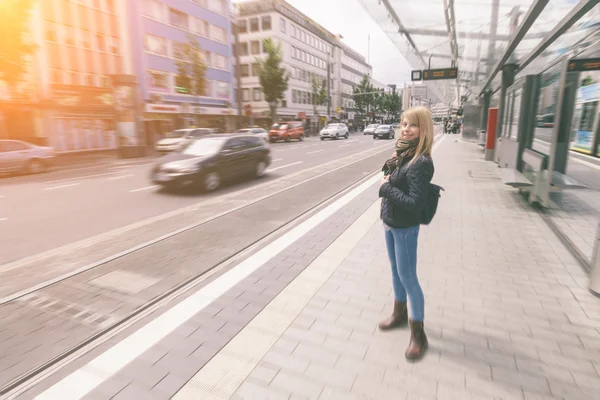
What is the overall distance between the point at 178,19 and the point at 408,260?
3560 cm

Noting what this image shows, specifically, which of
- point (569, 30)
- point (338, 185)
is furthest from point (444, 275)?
point (338, 185)

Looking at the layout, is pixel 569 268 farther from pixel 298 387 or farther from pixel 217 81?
pixel 217 81

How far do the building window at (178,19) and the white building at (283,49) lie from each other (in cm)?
1304

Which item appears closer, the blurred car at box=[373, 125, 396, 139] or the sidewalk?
the sidewalk

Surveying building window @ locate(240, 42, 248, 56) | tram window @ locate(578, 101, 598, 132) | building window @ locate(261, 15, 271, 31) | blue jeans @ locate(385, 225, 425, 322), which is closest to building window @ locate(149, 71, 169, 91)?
building window @ locate(240, 42, 248, 56)

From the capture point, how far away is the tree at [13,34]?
13.4 m

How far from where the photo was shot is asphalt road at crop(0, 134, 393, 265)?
5750 millimetres

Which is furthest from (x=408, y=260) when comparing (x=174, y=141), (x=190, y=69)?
(x=190, y=69)

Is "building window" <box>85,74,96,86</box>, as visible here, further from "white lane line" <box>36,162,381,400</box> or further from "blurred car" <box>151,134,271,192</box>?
"white lane line" <box>36,162,381,400</box>

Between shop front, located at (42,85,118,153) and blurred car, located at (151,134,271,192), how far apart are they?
46.8 feet

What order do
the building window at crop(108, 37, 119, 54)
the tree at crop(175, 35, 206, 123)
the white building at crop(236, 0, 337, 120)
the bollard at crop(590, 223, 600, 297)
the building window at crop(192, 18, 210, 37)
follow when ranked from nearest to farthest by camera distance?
the bollard at crop(590, 223, 600, 297), the building window at crop(108, 37, 119, 54), the tree at crop(175, 35, 206, 123), the building window at crop(192, 18, 210, 37), the white building at crop(236, 0, 337, 120)

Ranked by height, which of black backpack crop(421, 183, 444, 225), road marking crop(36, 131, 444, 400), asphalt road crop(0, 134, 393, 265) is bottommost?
asphalt road crop(0, 134, 393, 265)

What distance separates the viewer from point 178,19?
31.5 m

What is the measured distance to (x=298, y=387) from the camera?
2297mm
